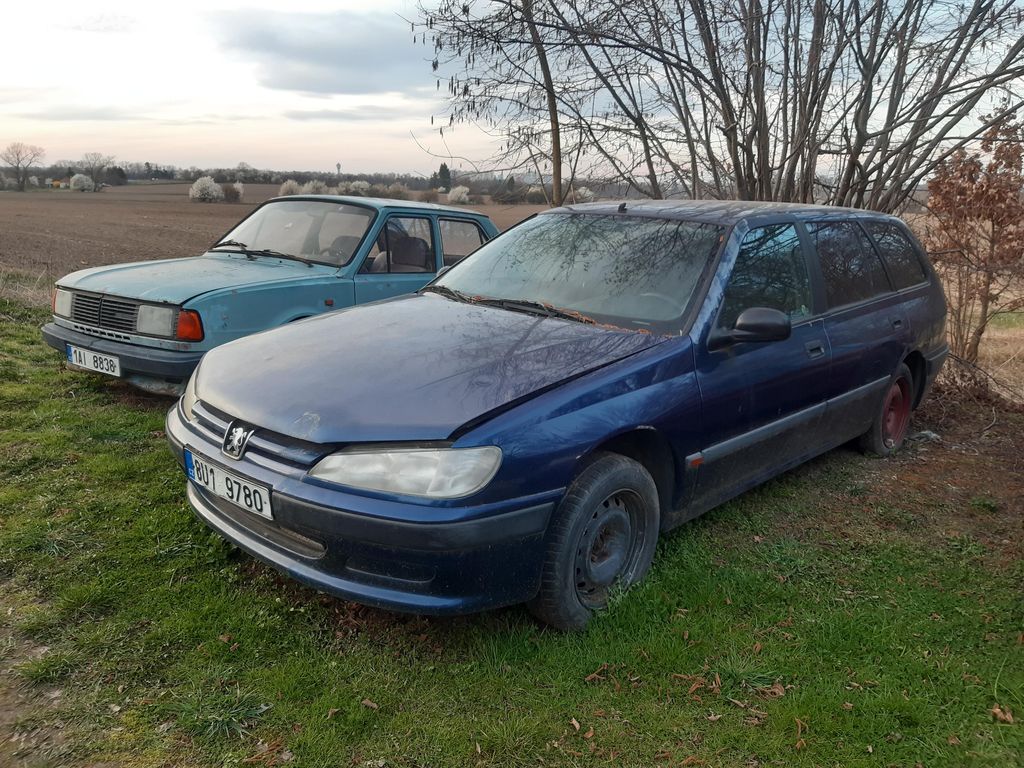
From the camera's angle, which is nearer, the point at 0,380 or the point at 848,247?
the point at 848,247

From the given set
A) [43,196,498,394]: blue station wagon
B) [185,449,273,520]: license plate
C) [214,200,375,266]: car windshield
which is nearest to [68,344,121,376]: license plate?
[43,196,498,394]: blue station wagon

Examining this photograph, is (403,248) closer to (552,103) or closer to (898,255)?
(552,103)

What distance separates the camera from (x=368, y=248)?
5805 mm

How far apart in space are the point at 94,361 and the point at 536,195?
5062mm

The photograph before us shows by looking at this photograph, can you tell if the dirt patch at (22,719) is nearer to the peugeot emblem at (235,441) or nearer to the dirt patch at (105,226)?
the peugeot emblem at (235,441)

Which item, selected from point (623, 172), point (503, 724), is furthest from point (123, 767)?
point (623, 172)

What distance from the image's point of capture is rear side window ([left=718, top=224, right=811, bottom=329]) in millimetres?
3527

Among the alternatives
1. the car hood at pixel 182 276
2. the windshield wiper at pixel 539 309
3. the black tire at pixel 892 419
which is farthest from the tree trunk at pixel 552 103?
the black tire at pixel 892 419

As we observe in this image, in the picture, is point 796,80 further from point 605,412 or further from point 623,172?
point 605,412

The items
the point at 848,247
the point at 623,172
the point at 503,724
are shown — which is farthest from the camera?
the point at 623,172

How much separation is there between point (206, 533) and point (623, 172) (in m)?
6.22

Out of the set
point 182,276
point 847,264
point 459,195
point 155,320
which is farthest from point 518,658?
point 459,195

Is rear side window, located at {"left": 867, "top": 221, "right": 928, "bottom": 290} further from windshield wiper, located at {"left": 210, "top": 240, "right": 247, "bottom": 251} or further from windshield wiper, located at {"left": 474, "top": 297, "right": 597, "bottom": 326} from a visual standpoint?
windshield wiper, located at {"left": 210, "top": 240, "right": 247, "bottom": 251}

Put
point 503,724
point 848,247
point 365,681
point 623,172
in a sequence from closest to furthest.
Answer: point 503,724 < point 365,681 < point 848,247 < point 623,172
